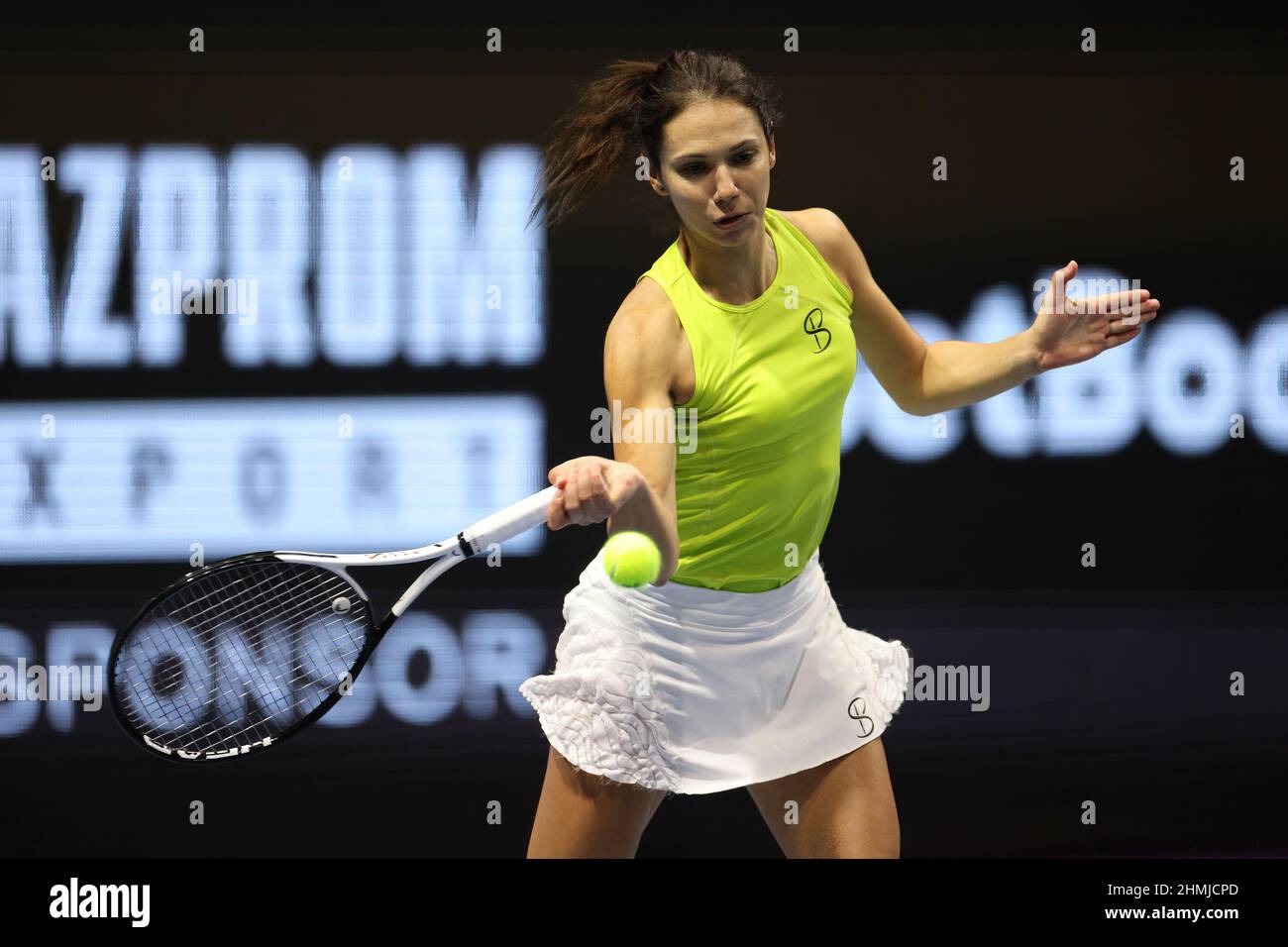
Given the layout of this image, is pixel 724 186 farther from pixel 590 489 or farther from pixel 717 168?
pixel 590 489

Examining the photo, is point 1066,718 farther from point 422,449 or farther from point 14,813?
point 14,813

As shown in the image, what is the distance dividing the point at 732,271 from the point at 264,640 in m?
1.21

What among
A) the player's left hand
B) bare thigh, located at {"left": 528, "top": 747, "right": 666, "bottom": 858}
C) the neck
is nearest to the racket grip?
bare thigh, located at {"left": 528, "top": 747, "right": 666, "bottom": 858}

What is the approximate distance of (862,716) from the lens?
8.36ft

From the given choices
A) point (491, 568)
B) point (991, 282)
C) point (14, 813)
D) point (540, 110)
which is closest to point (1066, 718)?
point (991, 282)

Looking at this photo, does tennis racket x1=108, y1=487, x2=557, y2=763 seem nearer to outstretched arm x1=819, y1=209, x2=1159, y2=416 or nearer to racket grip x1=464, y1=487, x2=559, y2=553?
racket grip x1=464, y1=487, x2=559, y2=553

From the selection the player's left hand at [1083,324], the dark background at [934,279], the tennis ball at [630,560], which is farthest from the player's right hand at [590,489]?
the dark background at [934,279]

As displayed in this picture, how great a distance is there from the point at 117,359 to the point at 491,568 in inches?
46.3

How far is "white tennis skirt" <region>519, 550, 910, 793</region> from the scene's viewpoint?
2484 millimetres

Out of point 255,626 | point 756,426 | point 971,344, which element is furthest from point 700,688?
point 255,626

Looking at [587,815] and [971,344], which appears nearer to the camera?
[587,815]

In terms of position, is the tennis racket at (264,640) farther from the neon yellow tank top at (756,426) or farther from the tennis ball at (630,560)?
the neon yellow tank top at (756,426)
